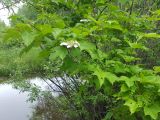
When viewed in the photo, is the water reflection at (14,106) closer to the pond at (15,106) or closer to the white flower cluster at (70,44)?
Result: the pond at (15,106)

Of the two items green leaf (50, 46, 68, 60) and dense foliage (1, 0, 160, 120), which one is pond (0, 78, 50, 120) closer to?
dense foliage (1, 0, 160, 120)

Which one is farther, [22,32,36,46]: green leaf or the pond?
the pond

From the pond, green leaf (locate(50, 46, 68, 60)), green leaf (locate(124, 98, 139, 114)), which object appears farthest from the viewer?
the pond

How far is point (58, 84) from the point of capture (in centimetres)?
520

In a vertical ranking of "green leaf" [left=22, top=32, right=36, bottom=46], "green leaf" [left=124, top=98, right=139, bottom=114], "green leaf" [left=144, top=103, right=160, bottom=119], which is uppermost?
"green leaf" [left=22, top=32, right=36, bottom=46]

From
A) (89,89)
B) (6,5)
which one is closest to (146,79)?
(89,89)

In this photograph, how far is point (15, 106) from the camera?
7.81 meters

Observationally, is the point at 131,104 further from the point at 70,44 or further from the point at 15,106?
the point at 15,106

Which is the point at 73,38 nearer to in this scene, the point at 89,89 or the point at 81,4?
the point at 81,4

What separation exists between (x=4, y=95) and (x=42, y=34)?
24.4 feet

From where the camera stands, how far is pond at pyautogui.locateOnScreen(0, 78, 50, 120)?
7115 mm

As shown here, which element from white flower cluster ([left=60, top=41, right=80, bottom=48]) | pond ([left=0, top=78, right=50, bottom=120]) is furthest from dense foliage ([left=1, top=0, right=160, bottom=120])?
pond ([left=0, top=78, right=50, bottom=120])

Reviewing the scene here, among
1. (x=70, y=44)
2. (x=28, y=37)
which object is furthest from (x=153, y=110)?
(x=28, y=37)

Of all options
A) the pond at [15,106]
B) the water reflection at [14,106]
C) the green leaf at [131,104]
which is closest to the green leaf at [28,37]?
the green leaf at [131,104]
